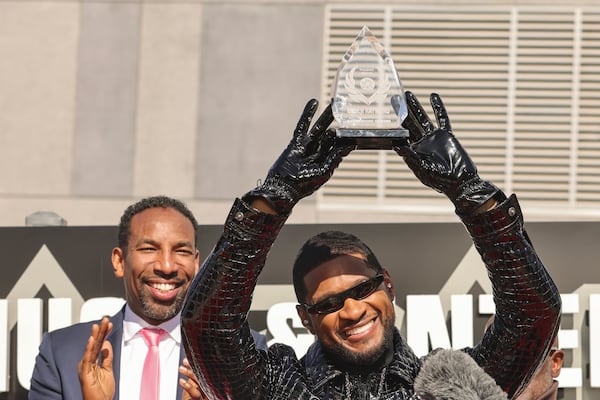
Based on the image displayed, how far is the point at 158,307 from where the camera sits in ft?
15.7

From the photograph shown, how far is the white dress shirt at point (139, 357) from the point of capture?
4.66 meters

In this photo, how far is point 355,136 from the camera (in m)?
2.75

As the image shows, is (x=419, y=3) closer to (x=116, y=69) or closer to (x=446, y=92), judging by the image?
(x=446, y=92)

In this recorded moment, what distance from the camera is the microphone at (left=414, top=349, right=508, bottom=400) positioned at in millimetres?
1986

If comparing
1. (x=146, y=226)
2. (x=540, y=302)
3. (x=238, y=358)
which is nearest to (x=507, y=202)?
(x=540, y=302)

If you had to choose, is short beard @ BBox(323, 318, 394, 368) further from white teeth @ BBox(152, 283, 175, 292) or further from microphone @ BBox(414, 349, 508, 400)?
white teeth @ BBox(152, 283, 175, 292)

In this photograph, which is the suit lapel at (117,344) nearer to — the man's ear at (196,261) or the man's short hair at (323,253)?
the man's ear at (196,261)

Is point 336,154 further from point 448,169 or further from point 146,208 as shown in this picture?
point 146,208

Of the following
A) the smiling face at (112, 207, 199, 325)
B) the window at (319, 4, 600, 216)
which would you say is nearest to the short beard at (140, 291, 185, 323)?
the smiling face at (112, 207, 199, 325)

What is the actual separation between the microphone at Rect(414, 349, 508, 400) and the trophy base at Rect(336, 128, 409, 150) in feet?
2.33

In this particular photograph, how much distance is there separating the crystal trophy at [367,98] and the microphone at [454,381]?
2.42 feet

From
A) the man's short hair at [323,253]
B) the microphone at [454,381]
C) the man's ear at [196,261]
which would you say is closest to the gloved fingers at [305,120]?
the man's short hair at [323,253]

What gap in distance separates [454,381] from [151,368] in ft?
9.28

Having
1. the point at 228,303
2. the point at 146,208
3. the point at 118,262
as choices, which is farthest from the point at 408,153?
the point at 118,262
